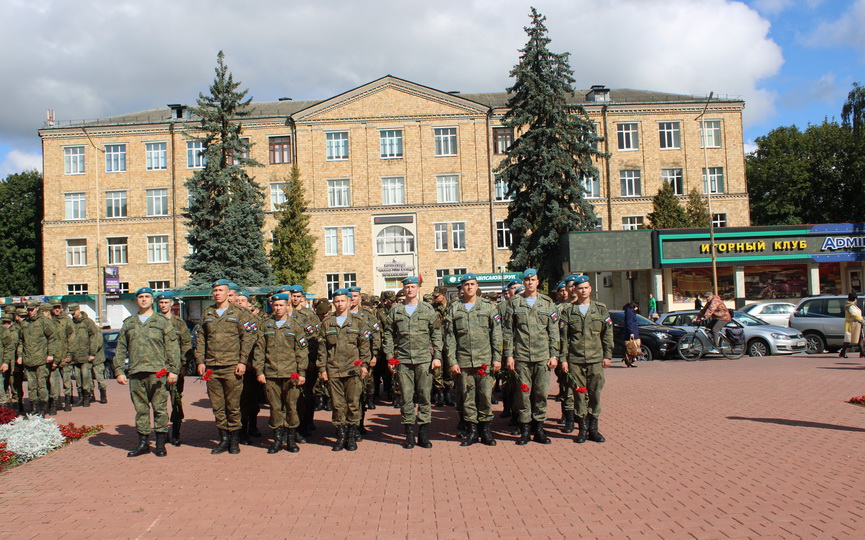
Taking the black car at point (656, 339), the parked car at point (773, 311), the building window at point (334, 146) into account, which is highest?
the building window at point (334, 146)

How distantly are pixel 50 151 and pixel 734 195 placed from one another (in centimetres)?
4772

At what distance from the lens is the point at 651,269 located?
36.0m

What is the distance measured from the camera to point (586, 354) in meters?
8.46

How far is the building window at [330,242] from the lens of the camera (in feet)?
149

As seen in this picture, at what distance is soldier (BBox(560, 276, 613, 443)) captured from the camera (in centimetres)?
839

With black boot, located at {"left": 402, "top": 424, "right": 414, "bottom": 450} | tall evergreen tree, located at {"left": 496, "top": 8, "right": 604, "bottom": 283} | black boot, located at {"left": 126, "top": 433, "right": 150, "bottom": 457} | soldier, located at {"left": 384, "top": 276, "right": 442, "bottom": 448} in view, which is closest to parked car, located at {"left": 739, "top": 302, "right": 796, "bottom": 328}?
tall evergreen tree, located at {"left": 496, "top": 8, "right": 604, "bottom": 283}

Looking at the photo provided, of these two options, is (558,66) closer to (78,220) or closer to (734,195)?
(734,195)

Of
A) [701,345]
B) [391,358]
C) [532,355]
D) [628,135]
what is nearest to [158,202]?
[628,135]

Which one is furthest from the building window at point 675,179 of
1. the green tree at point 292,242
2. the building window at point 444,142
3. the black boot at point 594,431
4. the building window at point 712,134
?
the black boot at point 594,431

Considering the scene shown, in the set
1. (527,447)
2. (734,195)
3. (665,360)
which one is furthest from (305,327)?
(734,195)

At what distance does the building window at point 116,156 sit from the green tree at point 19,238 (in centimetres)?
1573

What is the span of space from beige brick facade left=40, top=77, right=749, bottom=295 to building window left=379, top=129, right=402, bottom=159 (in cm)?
15

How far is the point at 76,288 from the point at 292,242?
16.7m

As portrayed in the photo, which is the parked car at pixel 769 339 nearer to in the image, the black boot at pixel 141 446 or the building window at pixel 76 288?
the black boot at pixel 141 446
